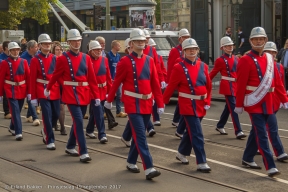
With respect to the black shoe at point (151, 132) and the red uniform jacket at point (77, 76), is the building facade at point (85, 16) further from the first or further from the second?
the red uniform jacket at point (77, 76)

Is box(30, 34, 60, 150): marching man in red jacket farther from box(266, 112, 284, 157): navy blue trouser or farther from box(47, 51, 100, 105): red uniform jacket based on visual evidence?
box(266, 112, 284, 157): navy blue trouser

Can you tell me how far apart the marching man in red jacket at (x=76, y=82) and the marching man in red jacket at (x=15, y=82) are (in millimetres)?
2335

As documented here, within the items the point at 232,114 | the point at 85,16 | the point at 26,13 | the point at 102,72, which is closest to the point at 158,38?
the point at 102,72

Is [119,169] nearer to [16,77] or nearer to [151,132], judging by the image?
[151,132]

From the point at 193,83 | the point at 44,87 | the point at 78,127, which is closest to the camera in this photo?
the point at 193,83

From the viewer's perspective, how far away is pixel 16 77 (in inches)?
525

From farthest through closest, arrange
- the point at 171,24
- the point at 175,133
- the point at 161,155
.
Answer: the point at 171,24 → the point at 175,133 → the point at 161,155

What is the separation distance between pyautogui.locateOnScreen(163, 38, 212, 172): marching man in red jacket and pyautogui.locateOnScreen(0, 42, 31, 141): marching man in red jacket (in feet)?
13.6

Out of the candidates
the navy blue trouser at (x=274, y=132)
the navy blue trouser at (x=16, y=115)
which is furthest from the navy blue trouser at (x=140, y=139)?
the navy blue trouser at (x=16, y=115)

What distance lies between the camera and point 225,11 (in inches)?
1289

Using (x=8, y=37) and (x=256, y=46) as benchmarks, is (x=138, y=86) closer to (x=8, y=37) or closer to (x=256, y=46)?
(x=256, y=46)

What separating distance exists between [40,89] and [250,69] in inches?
162

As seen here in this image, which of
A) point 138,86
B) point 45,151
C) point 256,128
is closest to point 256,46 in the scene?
point 256,128

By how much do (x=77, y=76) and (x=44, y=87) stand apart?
1.55 meters
